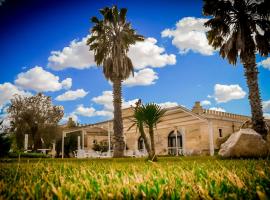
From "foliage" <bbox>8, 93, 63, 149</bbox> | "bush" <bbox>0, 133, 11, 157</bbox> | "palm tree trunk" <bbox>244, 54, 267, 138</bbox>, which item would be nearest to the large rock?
"palm tree trunk" <bbox>244, 54, 267, 138</bbox>

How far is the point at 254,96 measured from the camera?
17.1 m

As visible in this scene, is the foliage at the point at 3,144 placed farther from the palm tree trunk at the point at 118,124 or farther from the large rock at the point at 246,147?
the large rock at the point at 246,147

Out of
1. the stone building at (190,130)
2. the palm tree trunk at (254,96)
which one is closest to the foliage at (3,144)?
the stone building at (190,130)

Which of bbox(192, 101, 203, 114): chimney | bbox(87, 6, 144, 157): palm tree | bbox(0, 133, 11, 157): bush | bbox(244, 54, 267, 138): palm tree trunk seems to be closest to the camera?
bbox(0, 133, 11, 157): bush

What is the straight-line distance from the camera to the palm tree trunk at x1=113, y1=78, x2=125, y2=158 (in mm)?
21708

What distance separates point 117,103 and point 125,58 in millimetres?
5010

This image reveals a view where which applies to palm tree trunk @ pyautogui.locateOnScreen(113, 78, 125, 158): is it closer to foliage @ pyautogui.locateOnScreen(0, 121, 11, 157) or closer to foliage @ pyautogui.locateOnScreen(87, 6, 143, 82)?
foliage @ pyautogui.locateOnScreen(87, 6, 143, 82)

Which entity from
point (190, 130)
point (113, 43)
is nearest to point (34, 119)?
point (113, 43)

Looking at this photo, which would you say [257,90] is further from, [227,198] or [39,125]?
[39,125]

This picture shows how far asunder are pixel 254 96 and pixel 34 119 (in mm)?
30220

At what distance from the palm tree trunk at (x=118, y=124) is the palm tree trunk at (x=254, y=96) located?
415 inches

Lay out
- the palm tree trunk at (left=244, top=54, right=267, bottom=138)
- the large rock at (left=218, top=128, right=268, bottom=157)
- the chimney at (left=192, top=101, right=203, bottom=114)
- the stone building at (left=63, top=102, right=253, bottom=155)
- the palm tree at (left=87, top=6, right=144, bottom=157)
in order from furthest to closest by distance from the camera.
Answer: the chimney at (left=192, top=101, right=203, bottom=114)
the stone building at (left=63, top=102, right=253, bottom=155)
the palm tree at (left=87, top=6, right=144, bottom=157)
the palm tree trunk at (left=244, top=54, right=267, bottom=138)
the large rock at (left=218, top=128, right=268, bottom=157)

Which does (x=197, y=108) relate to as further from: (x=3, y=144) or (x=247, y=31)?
(x=3, y=144)

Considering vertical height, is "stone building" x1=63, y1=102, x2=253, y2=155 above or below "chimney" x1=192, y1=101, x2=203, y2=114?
below
